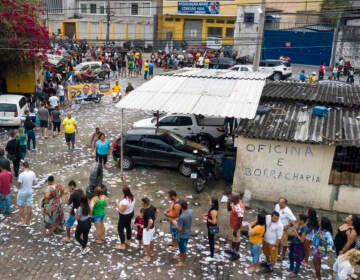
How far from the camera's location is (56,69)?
2684 cm

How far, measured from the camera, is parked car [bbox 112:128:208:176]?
518 inches

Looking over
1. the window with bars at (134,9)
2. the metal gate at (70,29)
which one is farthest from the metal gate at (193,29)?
the metal gate at (70,29)

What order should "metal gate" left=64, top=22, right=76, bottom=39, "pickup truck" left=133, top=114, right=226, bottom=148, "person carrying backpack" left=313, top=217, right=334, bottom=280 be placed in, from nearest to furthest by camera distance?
"person carrying backpack" left=313, top=217, right=334, bottom=280
"pickup truck" left=133, top=114, right=226, bottom=148
"metal gate" left=64, top=22, right=76, bottom=39

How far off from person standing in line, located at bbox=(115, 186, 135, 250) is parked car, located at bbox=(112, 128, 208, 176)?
14.5ft

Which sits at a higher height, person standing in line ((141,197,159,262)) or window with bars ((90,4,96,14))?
window with bars ((90,4,96,14))

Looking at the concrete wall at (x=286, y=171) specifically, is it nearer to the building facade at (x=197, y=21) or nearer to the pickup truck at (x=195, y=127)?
the pickup truck at (x=195, y=127)

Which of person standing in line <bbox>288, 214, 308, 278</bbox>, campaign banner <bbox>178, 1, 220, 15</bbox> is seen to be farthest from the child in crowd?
campaign banner <bbox>178, 1, 220, 15</bbox>

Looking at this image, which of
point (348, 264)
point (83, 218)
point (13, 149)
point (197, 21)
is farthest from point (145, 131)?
point (197, 21)

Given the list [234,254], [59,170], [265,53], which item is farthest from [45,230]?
[265,53]

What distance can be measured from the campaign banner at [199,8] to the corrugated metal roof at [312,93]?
29.6 m

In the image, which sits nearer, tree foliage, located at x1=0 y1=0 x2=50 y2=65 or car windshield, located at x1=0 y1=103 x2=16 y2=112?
car windshield, located at x1=0 y1=103 x2=16 y2=112

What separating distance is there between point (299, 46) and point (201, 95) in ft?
89.9

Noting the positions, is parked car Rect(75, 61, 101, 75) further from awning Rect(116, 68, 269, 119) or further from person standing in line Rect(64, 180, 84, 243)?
person standing in line Rect(64, 180, 84, 243)

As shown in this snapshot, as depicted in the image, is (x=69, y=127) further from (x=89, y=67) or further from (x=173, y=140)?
(x=89, y=67)
